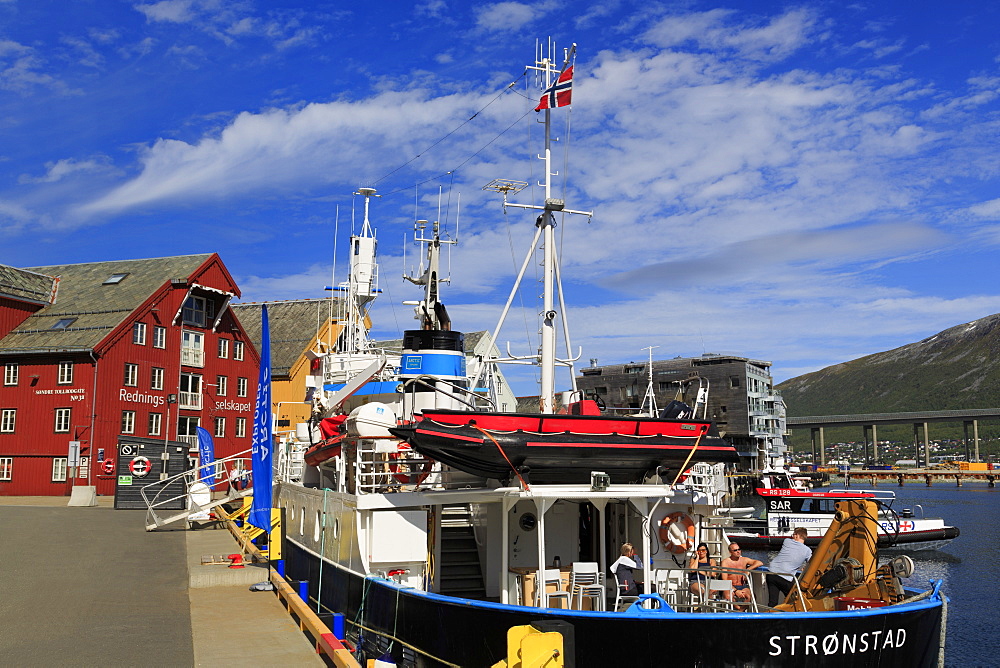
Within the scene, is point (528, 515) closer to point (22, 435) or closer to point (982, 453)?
point (22, 435)

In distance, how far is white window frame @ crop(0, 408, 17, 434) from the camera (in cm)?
4350

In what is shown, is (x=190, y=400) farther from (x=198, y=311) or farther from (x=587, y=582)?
(x=587, y=582)

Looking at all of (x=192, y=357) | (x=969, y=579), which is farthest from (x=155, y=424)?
(x=969, y=579)

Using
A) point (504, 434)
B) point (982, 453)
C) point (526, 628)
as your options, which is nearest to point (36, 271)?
point (504, 434)

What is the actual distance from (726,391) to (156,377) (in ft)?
213

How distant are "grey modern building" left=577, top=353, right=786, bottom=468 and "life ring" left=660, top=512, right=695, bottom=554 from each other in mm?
72193

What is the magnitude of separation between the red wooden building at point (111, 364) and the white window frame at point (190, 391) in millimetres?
70

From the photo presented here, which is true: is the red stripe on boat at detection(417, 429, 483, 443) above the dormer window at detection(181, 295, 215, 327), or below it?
below

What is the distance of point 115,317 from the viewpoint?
1785 inches

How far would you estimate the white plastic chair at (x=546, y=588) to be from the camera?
11.3 m

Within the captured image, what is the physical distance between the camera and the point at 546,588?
11633 millimetres

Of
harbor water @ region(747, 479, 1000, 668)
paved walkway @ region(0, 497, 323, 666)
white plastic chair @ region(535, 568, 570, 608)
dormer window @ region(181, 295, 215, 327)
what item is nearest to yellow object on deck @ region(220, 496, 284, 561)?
paved walkway @ region(0, 497, 323, 666)

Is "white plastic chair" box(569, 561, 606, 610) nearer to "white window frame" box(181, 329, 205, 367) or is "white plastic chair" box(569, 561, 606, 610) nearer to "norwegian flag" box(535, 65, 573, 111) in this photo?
"norwegian flag" box(535, 65, 573, 111)

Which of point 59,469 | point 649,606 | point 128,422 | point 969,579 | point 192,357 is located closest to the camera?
point 649,606
